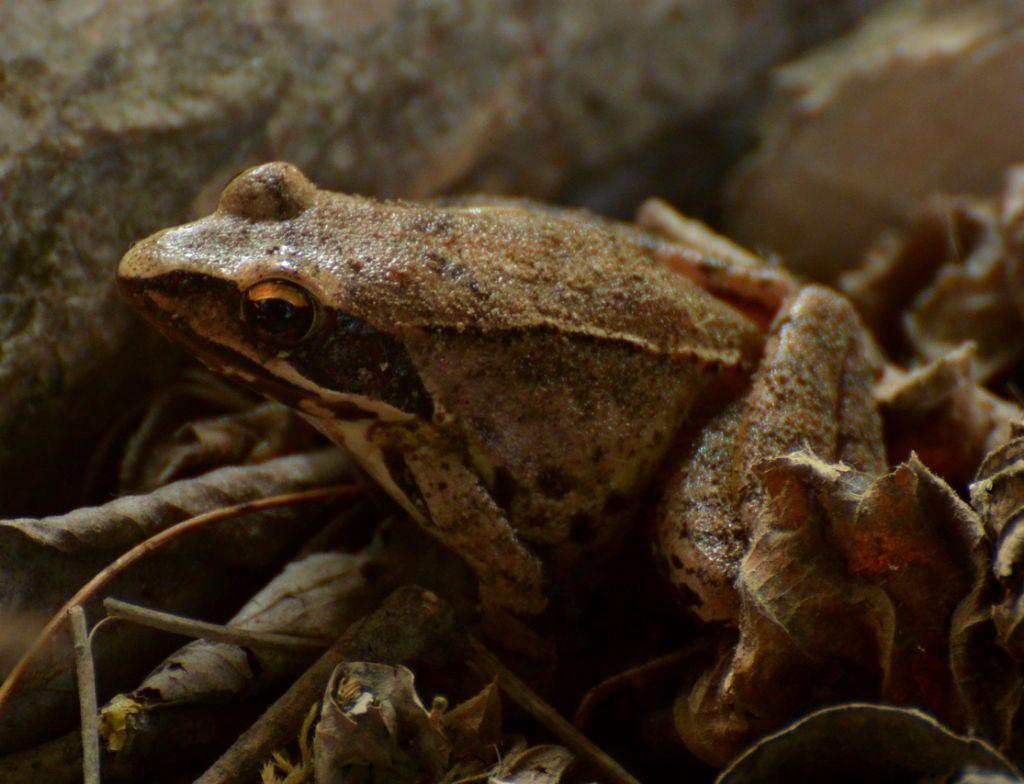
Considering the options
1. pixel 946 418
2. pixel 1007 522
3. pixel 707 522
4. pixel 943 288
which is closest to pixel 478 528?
pixel 707 522

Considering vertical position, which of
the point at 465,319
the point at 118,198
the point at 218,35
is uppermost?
the point at 218,35

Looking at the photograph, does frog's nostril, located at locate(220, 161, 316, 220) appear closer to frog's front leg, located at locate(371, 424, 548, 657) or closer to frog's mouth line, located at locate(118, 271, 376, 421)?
frog's mouth line, located at locate(118, 271, 376, 421)

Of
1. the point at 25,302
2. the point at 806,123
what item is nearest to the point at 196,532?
the point at 25,302

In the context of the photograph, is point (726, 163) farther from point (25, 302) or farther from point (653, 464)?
point (25, 302)

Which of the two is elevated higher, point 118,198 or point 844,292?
point 118,198

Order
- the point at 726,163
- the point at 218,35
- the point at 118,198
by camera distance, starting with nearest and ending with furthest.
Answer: the point at 118,198, the point at 218,35, the point at 726,163

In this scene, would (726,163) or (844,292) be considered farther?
(726,163)

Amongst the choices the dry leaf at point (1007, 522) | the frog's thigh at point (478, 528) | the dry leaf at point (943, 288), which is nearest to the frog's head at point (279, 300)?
the frog's thigh at point (478, 528)
